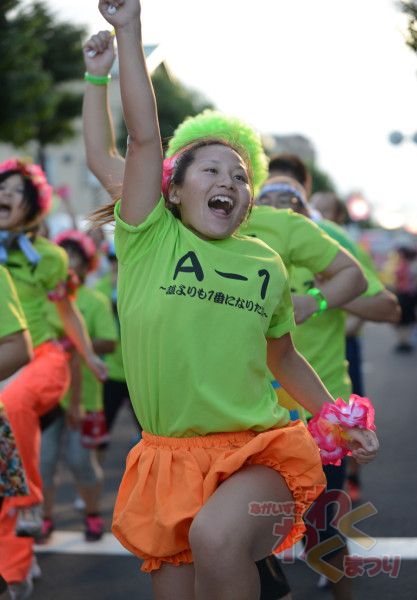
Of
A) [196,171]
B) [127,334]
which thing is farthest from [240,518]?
[196,171]

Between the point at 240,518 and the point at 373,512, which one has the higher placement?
the point at 240,518

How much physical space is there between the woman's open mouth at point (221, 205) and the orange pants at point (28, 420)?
169 cm

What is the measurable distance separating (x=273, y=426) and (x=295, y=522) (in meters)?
0.30

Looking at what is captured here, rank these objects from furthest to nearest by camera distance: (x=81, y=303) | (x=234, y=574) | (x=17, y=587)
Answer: (x=81, y=303) → (x=17, y=587) → (x=234, y=574)

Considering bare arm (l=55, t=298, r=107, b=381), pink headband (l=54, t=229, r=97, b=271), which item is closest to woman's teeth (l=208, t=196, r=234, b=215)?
bare arm (l=55, t=298, r=107, b=381)

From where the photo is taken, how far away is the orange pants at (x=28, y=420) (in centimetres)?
492

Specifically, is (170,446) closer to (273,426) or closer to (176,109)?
(273,426)

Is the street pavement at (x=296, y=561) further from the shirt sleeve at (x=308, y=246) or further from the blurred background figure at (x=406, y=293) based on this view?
the blurred background figure at (x=406, y=293)

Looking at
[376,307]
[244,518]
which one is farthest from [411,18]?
[244,518]

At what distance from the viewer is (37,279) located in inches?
234

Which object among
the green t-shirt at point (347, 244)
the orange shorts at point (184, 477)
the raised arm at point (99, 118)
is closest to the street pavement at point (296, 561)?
the green t-shirt at point (347, 244)

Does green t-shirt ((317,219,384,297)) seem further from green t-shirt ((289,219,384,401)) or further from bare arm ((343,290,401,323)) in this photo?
green t-shirt ((289,219,384,401))

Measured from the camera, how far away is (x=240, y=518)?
10.4 ft

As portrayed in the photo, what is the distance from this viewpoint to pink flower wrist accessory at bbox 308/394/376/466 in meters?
3.56
